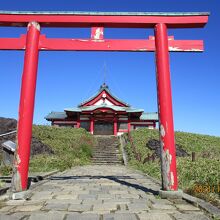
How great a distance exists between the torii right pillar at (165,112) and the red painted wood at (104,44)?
0.26m

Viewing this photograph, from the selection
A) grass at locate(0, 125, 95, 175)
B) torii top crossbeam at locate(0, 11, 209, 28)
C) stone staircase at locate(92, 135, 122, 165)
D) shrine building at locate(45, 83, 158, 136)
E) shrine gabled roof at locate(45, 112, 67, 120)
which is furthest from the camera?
shrine gabled roof at locate(45, 112, 67, 120)

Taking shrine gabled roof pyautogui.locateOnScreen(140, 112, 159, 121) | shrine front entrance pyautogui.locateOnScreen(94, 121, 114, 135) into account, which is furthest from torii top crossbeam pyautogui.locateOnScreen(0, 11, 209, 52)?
shrine gabled roof pyautogui.locateOnScreen(140, 112, 159, 121)

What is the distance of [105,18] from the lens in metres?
6.92

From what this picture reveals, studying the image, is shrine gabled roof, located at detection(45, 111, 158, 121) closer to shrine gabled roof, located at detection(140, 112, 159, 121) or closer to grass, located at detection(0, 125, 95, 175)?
shrine gabled roof, located at detection(140, 112, 159, 121)

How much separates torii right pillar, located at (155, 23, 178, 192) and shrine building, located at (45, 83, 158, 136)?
2475cm

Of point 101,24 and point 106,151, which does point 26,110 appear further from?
point 106,151

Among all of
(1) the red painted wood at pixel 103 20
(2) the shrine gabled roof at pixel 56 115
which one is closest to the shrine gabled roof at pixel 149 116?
(2) the shrine gabled roof at pixel 56 115

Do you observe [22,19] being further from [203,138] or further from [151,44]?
[203,138]

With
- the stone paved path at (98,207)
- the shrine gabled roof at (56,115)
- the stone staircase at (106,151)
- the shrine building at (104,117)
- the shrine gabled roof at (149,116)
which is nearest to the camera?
the stone paved path at (98,207)

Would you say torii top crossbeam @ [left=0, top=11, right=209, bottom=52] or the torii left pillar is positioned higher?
torii top crossbeam @ [left=0, top=11, right=209, bottom=52]

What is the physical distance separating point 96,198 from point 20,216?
1940mm

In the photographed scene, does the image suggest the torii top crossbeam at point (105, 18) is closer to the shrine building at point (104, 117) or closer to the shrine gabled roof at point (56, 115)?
the shrine building at point (104, 117)

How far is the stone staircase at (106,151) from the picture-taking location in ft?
65.5

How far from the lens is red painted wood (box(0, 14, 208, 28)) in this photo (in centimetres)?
684
